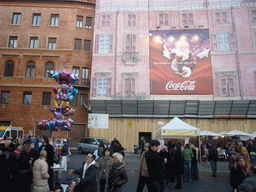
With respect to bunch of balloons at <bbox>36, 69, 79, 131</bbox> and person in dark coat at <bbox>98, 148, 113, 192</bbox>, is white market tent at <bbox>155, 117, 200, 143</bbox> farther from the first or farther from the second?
person in dark coat at <bbox>98, 148, 113, 192</bbox>

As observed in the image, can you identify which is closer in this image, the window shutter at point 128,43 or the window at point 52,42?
the window shutter at point 128,43

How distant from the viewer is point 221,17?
24344 mm

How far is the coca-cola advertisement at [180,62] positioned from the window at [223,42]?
0.81 meters

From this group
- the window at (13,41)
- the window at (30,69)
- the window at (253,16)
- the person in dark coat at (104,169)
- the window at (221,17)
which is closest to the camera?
the person in dark coat at (104,169)

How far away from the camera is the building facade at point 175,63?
74.6 ft

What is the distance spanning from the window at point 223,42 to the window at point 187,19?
10.1 ft

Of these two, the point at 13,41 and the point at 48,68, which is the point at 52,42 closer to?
the point at 48,68

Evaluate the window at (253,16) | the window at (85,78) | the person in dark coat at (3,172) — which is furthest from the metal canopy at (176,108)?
the person in dark coat at (3,172)

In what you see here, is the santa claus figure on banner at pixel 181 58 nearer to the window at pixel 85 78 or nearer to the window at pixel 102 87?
the window at pixel 102 87

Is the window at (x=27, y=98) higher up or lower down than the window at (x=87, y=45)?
lower down

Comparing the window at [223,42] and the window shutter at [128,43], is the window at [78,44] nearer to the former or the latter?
the window shutter at [128,43]

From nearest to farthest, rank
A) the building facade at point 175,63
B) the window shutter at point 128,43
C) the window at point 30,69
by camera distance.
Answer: the building facade at point 175,63
the window shutter at point 128,43
the window at point 30,69

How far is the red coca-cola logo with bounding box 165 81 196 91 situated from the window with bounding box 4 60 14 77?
64.6ft

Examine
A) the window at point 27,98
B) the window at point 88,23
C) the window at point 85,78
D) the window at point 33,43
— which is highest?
the window at point 88,23
